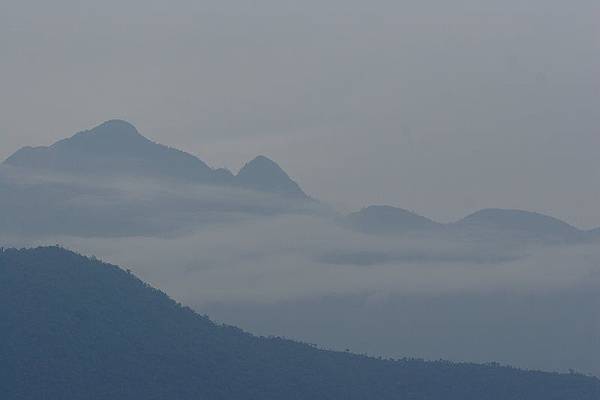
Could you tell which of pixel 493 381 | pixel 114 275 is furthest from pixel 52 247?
A: pixel 493 381

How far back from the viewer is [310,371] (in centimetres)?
13825

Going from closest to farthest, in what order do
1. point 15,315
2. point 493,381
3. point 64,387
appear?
1. point 64,387
2. point 15,315
3. point 493,381

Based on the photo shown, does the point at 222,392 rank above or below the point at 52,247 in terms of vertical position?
below

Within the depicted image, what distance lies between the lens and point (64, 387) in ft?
410

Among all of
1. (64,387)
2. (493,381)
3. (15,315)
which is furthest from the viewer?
(493,381)

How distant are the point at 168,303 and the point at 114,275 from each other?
5.45m

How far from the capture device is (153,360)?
13400 cm

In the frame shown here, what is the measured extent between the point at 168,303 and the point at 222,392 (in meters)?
16.6

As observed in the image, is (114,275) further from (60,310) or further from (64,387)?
(64,387)

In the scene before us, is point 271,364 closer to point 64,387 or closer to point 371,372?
point 371,372

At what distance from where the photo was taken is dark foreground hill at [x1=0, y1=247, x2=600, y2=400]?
128375 millimetres

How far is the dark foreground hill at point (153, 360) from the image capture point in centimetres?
12838

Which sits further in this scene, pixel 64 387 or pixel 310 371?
pixel 310 371

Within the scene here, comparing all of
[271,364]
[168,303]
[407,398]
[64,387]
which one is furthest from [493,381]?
[64,387]
